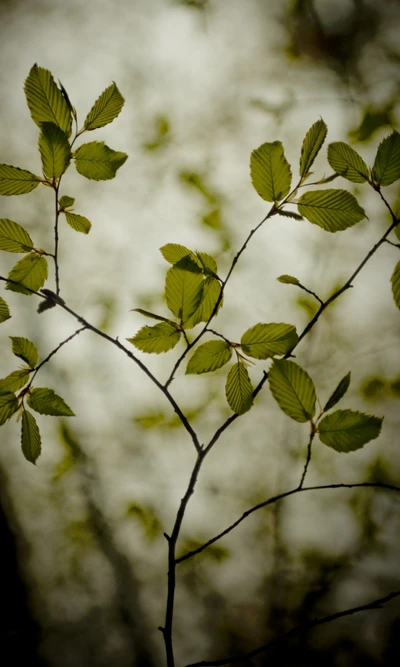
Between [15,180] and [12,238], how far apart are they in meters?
0.08

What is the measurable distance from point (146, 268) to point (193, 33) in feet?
1.58

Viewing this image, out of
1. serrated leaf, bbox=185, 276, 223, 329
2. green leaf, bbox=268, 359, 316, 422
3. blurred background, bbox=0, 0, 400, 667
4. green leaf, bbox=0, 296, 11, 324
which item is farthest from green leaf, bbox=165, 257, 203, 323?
blurred background, bbox=0, 0, 400, 667

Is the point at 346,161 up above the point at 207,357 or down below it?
above

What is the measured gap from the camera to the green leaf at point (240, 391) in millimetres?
576

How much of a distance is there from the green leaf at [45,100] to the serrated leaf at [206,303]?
26cm

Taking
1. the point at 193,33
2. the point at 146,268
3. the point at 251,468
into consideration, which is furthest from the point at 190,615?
the point at 193,33

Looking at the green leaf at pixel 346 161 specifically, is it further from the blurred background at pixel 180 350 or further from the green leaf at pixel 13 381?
the green leaf at pixel 13 381

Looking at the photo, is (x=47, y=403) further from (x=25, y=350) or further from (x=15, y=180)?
(x=15, y=180)

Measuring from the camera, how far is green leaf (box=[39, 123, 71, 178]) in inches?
19.8

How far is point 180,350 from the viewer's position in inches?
36.6

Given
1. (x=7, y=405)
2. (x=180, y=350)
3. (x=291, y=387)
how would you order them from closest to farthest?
1. (x=291, y=387)
2. (x=7, y=405)
3. (x=180, y=350)

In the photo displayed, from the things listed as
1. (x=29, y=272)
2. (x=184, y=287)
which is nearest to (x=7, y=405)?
(x=29, y=272)

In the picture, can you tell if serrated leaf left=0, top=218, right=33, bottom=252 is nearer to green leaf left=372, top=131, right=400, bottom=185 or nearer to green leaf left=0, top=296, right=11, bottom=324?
green leaf left=0, top=296, right=11, bottom=324

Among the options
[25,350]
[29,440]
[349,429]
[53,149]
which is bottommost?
[349,429]
